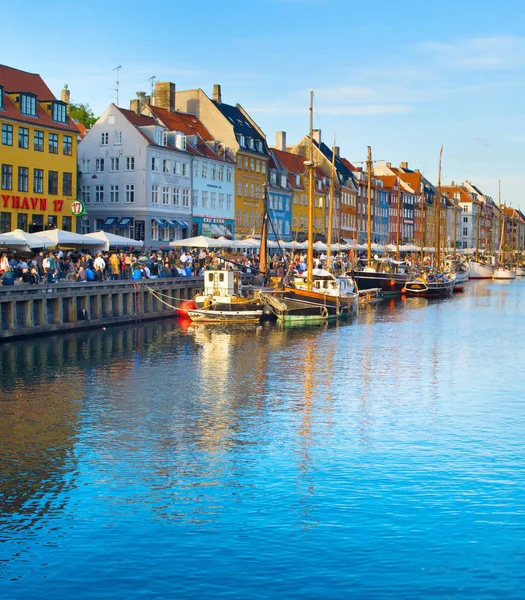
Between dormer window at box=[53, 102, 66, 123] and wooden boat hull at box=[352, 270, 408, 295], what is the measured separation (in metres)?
26.7

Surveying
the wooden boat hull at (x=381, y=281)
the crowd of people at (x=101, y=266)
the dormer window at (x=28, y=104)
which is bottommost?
the wooden boat hull at (x=381, y=281)

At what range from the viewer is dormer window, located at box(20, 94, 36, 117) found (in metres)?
60.9

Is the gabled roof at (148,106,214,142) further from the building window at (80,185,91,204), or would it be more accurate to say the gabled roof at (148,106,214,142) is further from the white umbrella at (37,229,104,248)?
the white umbrella at (37,229,104,248)

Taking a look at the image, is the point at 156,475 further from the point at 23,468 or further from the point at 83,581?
the point at 83,581

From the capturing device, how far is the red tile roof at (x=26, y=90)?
60250 millimetres

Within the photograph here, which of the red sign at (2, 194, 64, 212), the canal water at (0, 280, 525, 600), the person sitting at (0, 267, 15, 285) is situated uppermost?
the red sign at (2, 194, 64, 212)

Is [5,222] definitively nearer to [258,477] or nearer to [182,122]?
[182,122]

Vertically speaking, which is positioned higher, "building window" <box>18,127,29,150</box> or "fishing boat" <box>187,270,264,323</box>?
"building window" <box>18,127,29,150</box>

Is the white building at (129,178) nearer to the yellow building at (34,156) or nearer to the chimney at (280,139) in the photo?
the yellow building at (34,156)

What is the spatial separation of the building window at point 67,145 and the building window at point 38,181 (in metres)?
3.30

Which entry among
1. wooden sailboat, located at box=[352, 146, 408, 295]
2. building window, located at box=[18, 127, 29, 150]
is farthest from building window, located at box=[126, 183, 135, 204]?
wooden sailboat, located at box=[352, 146, 408, 295]

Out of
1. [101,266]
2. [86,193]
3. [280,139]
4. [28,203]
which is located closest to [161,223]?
[86,193]

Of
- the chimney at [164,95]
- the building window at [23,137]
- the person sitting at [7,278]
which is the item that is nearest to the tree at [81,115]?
the chimney at [164,95]

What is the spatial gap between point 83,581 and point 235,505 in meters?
4.00
